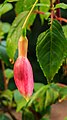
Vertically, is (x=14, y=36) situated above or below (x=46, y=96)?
above

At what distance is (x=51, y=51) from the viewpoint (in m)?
0.43

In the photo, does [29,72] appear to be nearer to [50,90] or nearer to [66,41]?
[66,41]

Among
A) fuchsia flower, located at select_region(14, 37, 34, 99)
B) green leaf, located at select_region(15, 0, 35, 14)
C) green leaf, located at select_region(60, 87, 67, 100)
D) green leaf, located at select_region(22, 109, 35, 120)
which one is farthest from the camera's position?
green leaf, located at select_region(22, 109, 35, 120)

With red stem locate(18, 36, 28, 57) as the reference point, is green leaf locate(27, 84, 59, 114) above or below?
below

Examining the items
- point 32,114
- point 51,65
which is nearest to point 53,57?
point 51,65

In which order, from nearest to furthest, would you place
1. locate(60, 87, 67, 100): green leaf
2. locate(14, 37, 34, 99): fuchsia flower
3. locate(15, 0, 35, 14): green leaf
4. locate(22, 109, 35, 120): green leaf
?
1. locate(14, 37, 34, 99): fuchsia flower
2. locate(15, 0, 35, 14): green leaf
3. locate(60, 87, 67, 100): green leaf
4. locate(22, 109, 35, 120): green leaf

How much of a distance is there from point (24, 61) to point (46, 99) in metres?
0.47

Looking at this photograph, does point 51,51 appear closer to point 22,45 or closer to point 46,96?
point 22,45

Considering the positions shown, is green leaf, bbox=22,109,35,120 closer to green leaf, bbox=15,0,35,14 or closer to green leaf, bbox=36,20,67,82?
green leaf, bbox=15,0,35,14

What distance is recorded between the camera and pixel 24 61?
43cm

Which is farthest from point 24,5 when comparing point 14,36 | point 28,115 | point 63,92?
point 28,115

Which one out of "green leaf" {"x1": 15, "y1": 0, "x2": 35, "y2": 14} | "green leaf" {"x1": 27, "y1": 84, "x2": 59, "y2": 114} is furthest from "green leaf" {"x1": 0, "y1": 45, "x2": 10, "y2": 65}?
"green leaf" {"x1": 15, "y1": 0, "x2": 35, "y2": 14}

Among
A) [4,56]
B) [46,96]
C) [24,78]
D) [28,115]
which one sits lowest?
A: [28,115]

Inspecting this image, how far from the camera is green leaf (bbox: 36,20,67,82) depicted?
1.38 ft
